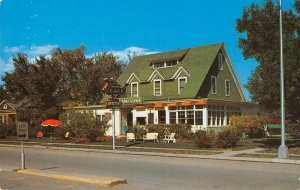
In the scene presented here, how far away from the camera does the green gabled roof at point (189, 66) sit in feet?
130

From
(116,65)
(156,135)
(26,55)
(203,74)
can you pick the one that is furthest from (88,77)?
(156,135)

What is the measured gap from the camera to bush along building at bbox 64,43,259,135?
37625mm

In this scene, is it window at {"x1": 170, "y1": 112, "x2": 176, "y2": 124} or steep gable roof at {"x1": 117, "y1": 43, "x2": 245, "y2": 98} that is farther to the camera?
steep gable roof at {"x1": 117, "y1": 43, "x2": 245, "y2": 98}

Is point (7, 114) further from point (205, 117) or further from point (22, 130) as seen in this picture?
point (22, 130)

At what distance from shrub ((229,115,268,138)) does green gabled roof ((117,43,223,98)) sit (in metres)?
4.20

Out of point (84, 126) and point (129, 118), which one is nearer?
point (84, 126)

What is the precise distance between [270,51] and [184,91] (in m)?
15.9

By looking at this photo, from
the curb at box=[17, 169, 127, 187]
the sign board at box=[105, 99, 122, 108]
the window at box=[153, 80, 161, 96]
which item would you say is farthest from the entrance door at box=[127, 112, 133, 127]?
the curb at box=[17, 169, 127, 187]

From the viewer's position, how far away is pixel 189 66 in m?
41.8

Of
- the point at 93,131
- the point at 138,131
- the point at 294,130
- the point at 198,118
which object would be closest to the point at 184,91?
the point at 198,118

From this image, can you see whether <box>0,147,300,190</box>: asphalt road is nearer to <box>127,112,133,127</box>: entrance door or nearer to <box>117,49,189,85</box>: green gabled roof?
<box>127,112,133,127</box>: entrance door

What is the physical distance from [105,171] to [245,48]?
13.5 metres

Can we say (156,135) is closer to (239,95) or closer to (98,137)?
(98,137)

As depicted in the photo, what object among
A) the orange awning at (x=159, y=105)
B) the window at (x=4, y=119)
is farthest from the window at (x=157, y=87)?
the window at (x=4, y=119)
